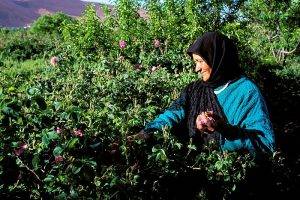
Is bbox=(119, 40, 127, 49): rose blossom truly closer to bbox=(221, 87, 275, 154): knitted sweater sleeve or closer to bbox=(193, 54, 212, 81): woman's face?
bbox=(193, 54, 212, 81): woman's face

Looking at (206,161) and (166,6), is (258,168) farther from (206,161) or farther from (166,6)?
(166,6)

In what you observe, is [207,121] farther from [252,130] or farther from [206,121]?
[252,130]

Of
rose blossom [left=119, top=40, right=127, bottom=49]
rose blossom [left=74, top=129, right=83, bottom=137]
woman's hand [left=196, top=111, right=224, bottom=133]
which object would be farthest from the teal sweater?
rose blossom [left=119, top=40, right=127, bottom=49]

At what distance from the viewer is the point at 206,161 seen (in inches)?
93.8

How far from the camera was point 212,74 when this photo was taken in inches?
128

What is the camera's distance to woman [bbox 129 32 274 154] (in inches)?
115

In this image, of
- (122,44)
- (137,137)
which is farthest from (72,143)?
(122,44)

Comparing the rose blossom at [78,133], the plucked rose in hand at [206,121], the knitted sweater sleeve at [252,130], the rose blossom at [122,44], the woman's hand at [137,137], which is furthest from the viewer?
the rose blossom at [122,44]

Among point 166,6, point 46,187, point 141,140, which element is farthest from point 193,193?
point 166,6

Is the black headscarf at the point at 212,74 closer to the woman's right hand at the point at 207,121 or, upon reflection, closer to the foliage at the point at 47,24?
the woman's right hand at the point at 207,121

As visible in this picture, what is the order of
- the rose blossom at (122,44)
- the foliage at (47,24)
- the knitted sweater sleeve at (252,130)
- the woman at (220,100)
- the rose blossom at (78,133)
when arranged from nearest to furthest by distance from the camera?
the rose blossom at (78,133), the knitted sweater sleeve at (252,130), the woman at (220,100), the rose blossom at (122,44), the foliage at (47,24)

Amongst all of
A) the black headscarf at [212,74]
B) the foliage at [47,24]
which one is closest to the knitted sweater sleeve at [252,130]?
the black headscarf at [212,74]

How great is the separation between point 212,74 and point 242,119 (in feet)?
1.37

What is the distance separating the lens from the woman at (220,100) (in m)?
2.92
